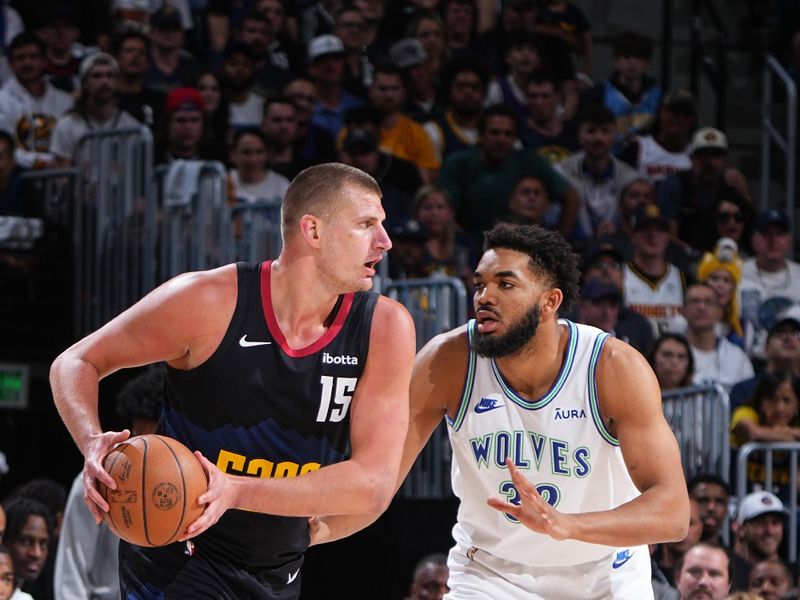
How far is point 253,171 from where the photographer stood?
9906mm

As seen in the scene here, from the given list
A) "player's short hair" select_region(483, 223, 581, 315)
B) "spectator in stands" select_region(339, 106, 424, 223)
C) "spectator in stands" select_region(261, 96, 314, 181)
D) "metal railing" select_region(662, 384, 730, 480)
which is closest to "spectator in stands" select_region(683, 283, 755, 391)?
"metal railing" select_region(662, 384, 730, 480)

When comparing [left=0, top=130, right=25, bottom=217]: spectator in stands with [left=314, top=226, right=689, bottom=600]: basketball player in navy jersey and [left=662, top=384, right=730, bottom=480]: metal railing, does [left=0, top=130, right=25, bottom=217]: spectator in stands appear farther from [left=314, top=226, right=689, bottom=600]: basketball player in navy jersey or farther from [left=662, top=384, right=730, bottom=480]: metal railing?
[left=314, top=226, right=689, bottom=600]: basketball player in navy jersey

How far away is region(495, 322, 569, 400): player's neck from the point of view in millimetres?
5117

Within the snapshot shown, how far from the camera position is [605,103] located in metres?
12.6

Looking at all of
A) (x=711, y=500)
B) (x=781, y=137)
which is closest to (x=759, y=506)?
(x=711, y=500)

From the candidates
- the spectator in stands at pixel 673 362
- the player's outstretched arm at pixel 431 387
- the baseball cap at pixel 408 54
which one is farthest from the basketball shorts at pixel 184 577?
the baseball cap at pixel 408 54

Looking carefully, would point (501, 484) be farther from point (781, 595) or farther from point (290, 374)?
point (781, 595)

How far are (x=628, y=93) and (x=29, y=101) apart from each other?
515cm

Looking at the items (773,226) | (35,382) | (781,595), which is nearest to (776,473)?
(781,595)

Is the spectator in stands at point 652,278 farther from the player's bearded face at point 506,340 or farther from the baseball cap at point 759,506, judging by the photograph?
the player's bearded face at point 506,340

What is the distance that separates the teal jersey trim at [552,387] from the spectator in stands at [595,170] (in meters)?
6.22

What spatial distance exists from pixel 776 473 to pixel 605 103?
4.55 metres

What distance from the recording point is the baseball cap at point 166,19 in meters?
10.9

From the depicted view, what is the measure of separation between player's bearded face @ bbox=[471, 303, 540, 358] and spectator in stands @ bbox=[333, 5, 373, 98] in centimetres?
704
